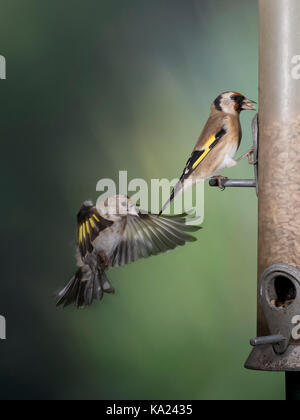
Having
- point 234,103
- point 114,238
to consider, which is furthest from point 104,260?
point 234,103

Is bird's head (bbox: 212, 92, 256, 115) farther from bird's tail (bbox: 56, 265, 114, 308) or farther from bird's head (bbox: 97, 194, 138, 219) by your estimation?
bird's tail (bbox: 56, 265, 114, 308)

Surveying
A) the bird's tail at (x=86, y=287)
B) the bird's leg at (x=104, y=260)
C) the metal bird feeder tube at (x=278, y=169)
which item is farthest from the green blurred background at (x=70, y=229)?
the metal bird feeder tube at (x=278, y=169)

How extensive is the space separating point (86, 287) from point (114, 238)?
21cm

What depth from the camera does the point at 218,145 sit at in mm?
2830

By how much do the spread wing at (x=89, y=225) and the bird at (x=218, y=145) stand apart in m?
0.22

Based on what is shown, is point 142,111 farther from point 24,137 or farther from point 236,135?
point 236,135

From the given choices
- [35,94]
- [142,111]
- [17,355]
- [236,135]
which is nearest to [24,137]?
[35,94]

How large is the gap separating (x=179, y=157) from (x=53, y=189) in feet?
2.17

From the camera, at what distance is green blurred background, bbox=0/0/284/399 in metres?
4.43

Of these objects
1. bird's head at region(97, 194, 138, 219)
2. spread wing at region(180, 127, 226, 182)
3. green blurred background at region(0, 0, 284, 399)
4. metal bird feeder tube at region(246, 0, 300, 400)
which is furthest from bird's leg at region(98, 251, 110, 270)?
green blurred background at region(0, 0, 284, 399)

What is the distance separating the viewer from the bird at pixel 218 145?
283 cm

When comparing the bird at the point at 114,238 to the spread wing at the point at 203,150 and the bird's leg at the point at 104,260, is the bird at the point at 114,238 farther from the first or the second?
the spread wing at the point at 203,150

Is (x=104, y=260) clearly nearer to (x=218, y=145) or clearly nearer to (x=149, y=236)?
(x=149, y=236)
